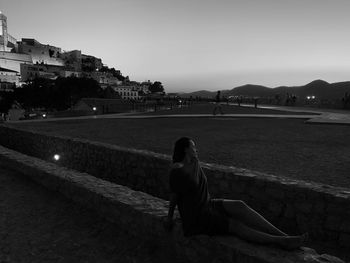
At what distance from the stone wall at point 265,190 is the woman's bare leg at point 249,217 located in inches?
75.9

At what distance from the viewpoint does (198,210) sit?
3.88 m

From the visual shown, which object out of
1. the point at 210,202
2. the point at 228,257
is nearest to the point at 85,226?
the point at 210,202

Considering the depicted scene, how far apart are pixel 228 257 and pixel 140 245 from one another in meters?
1.50

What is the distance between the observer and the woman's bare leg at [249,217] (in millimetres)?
3791

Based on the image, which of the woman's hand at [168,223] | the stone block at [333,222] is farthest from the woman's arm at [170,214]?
the stone block at [333,222]

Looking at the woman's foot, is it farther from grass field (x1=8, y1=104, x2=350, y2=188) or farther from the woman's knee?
grass field (x1=8, y1=104, x2=350, y2=188)

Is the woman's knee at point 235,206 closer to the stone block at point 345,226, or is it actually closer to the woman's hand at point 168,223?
the woman's hand at point 168,223

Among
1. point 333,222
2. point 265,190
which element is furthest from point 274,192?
point 333,222

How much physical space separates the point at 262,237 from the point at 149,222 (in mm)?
1684

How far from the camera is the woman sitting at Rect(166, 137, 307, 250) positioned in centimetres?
380

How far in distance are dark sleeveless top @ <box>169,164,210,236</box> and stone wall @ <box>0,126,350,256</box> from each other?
2515 millimetres

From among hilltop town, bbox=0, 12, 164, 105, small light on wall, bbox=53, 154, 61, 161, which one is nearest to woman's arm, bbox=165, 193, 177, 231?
small light on wall, bbox=53, 154, 61, 161

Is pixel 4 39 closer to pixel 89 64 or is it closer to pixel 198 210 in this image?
pixel 89 64

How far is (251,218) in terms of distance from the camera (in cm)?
389
